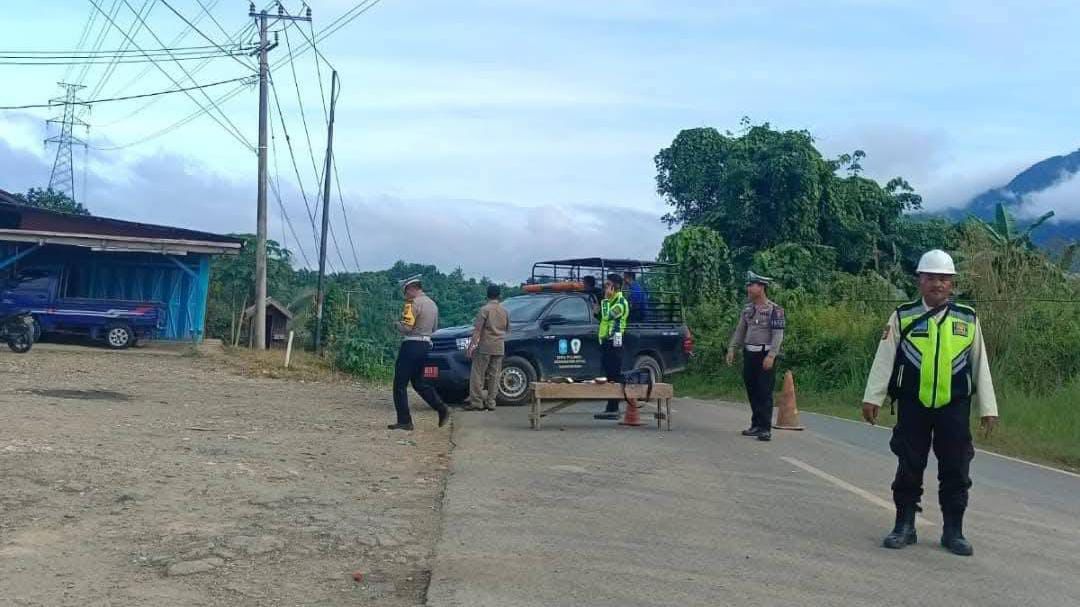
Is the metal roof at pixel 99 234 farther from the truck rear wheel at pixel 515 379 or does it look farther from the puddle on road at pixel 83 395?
the truck rear wheel at pixel 515 379

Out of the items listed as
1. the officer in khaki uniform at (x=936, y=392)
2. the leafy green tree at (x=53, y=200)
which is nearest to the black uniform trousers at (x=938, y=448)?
the officer in khaki uniform at (x=936, y=392)

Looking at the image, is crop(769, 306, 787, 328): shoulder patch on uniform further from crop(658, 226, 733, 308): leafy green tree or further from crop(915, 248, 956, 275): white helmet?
crop(658, 226, 733, 308): leafy green tree

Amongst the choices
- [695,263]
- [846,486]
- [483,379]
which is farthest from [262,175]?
[846,486]

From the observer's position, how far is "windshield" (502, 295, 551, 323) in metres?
16.9

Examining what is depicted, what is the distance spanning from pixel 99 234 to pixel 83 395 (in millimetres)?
14435

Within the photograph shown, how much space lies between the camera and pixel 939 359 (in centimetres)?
712

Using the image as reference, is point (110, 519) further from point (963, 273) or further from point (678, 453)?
point (963, 273)

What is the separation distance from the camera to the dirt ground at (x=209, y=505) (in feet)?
19.5

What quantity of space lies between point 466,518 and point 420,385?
5.32 metres

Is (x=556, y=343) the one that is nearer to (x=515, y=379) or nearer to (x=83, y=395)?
(x=515, y=379)

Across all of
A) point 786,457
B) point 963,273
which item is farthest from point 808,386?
point 786,457

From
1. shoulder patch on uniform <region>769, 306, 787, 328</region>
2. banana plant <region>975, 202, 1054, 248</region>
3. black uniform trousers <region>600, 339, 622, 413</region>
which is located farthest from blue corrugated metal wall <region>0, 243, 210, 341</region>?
banana plant <region>975, 202, 1054, 248</region>

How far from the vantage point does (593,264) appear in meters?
19.7

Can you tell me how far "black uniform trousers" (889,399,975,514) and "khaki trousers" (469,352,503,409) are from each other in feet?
27.8
